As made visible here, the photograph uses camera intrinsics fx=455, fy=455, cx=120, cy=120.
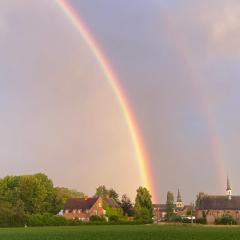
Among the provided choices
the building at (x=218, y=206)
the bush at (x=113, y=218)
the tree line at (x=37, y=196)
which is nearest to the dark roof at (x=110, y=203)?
the tree line at (x=37, y=196)

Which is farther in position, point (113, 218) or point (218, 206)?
point (218, 206)

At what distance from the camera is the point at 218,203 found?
151m

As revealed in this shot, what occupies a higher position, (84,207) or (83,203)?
(83,203)

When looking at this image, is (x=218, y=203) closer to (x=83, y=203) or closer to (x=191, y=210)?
(x=191, y=210)

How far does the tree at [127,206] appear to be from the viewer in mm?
136762

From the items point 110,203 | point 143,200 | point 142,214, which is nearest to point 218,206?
point 110,203

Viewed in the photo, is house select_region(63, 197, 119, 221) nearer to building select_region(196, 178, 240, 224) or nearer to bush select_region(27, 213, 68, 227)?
building select_region(196, 178, 240, 224)

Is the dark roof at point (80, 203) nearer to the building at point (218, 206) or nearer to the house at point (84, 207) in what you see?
the house at point (84, 207)

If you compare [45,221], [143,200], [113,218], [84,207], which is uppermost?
[143,200]

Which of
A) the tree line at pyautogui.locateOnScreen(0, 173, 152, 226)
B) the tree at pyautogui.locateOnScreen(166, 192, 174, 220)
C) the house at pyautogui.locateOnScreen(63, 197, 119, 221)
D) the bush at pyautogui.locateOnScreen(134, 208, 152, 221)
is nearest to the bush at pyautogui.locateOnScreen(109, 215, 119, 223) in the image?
the tree line at pyautogui.locateOnScreen(0, 173, 152, 226)

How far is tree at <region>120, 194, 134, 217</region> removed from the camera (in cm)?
13676

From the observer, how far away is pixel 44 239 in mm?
41969

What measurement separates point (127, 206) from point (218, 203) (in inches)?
1257

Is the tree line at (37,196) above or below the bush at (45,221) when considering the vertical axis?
above
